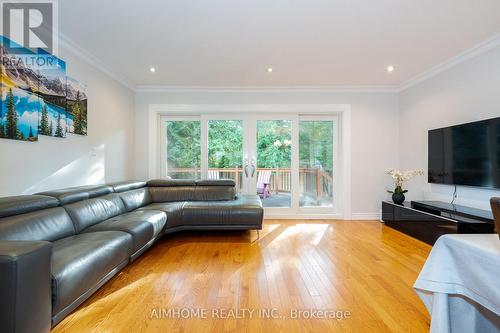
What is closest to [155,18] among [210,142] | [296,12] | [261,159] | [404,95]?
[296,12]

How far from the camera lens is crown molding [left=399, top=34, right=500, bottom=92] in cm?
273

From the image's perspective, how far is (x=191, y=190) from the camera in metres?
3.89

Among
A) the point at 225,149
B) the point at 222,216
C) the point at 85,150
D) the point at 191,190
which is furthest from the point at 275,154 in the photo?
the point at 85,150

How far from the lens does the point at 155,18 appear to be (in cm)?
231

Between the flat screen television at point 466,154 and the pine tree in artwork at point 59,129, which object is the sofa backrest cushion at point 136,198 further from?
the flat screen television at point 466,154

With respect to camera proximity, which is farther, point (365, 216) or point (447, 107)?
point (365, 216)

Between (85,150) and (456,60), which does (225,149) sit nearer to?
(85,150)

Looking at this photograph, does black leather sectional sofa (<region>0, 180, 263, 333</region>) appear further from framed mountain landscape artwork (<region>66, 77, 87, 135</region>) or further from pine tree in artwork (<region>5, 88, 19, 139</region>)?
framed mountain landscape artwork (<region>66, 77, 87, 135</region>)

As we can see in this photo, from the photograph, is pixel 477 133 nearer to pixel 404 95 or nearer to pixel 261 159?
pixel 404 95

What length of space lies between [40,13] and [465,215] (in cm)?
501

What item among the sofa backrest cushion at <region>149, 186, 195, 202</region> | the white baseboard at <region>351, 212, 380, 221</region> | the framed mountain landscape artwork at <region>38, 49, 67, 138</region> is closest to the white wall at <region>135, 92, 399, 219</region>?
the white baseboard at <region>351, 212, 380, 221</region>

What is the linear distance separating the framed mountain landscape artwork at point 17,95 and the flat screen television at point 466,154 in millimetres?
4908

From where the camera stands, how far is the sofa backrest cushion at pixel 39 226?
5.35 feet

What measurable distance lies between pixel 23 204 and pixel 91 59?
225cm
